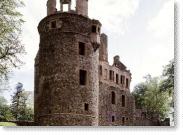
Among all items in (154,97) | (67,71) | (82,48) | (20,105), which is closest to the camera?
(20,105)

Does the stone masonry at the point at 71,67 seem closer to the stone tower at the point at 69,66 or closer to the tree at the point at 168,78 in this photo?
the stone tower at the point at 69,66

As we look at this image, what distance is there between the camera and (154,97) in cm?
841

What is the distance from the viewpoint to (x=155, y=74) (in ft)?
25.6

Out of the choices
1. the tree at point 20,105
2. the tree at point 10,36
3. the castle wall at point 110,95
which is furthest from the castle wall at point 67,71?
the tree at point 10,36

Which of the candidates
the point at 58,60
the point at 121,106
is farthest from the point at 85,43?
the point at 121,106

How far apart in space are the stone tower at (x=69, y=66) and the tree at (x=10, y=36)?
5.98ft

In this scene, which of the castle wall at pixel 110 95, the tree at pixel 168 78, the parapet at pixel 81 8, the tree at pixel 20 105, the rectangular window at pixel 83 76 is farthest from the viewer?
the castle wall at pixel 110 95

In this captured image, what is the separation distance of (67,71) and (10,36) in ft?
10.0

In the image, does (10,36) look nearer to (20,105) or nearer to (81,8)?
(20,105)

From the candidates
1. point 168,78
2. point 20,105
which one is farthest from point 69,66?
point 168,78

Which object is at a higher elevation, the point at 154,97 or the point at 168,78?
the point at 168,78

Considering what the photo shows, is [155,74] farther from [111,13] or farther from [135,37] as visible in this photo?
[111,13]

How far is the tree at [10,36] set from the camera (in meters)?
7.34
